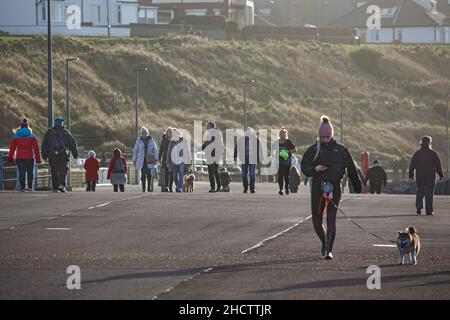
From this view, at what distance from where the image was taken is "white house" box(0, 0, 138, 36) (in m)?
114

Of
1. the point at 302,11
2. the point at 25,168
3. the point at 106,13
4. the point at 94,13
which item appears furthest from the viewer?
the point at 302,11

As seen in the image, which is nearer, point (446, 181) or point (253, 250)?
point (253, 250)

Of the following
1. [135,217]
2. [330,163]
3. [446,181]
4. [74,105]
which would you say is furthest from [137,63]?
[330,163]

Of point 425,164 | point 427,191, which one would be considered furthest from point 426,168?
point 427,191

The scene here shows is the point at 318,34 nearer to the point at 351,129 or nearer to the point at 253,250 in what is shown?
the point at 351,129

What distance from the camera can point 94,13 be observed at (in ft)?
393

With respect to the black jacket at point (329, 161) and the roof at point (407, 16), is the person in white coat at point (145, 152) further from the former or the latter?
the roof at point (407, 16)

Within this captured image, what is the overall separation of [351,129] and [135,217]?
78871 millimetres

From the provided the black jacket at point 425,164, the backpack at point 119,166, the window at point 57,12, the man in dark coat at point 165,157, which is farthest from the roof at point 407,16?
the black jacket at point 425,164

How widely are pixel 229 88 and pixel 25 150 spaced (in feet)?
265

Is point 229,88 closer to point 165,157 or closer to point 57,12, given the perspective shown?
point 57,12

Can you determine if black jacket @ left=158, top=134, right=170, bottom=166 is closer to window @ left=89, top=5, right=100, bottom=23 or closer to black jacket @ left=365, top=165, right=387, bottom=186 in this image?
black jacket @ left=365, top=165, right=387, bottom=186
